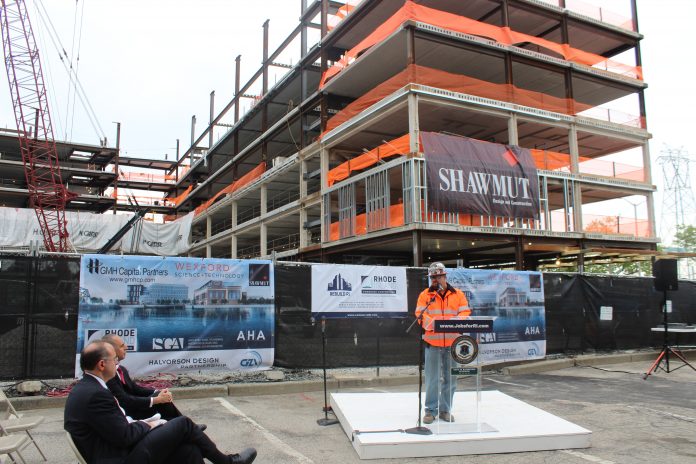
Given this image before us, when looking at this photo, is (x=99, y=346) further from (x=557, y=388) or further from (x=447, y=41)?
(x=447, y=41)

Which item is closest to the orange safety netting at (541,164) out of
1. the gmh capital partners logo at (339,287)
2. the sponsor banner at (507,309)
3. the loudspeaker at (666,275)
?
the sponsor banner at (507,309)

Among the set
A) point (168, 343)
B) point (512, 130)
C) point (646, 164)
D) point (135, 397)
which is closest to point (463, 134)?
point (512, 130)

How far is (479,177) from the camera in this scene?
22219 millimetres

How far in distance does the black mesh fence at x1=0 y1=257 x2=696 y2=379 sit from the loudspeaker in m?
1.95

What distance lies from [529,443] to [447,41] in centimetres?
2116

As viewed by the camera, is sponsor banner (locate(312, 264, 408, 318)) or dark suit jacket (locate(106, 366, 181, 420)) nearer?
dark suit jacket (locate(106, 366, 181, 420))

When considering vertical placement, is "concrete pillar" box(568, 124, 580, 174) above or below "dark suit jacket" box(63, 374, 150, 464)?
above

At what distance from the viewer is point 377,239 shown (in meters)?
23.4

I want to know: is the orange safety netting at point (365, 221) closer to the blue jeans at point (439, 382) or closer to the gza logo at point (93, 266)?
the gza logo at point (93, 266)

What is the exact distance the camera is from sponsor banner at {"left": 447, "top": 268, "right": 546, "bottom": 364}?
11742 millimetres

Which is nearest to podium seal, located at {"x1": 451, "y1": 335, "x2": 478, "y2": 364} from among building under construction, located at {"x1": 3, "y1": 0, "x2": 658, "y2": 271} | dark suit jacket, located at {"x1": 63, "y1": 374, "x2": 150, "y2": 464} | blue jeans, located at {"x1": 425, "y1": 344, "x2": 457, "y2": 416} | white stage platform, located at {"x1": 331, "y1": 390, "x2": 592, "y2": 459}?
blue jeans, located at {"x1": 425, "y1": 344, "x2": 457, "y2": 416}

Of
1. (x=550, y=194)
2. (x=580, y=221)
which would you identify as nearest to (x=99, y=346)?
(x=580, y=221)

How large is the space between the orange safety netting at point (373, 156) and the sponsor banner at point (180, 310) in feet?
45.0

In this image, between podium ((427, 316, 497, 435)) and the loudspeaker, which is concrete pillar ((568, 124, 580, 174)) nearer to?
the loudspeaker
